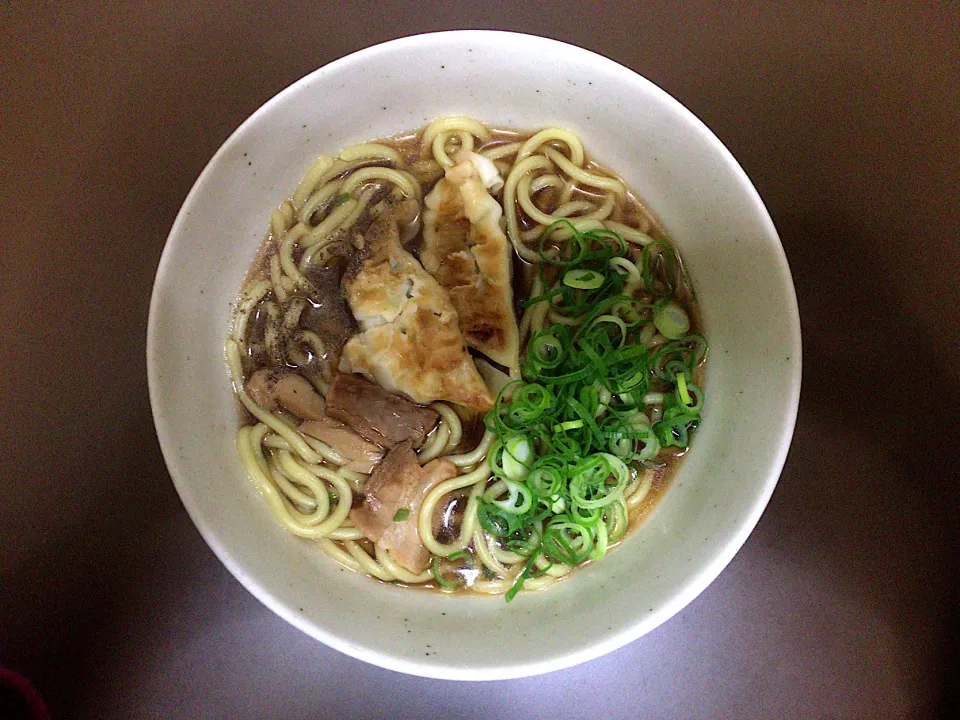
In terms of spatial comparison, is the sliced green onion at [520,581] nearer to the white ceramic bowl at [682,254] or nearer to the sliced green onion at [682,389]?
the white ceramic bowl at [682,254]

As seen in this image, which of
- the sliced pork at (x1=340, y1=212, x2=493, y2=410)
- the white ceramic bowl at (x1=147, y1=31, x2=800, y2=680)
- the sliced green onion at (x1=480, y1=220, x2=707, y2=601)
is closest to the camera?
the white ceramic bowl at (x1=147, y1=31, x2=800, y2=680)

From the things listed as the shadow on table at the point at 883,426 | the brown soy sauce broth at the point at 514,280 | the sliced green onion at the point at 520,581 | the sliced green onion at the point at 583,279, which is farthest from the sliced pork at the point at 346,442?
the shadow on table at the point at 883,426

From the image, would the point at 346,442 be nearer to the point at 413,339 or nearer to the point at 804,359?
the point at 413,339

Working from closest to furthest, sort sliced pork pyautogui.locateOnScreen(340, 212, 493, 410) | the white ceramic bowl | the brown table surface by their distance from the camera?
1. the white ceramic bowl
2. sliced pork pyautogui.locateOnScreen(340, 212, 493, 410)
3. the brown table surface

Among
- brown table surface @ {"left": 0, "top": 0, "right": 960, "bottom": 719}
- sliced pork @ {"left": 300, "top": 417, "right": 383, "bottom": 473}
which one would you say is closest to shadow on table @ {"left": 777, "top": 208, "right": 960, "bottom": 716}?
brown table surface @ {"left": 0, "top": 0, "right": 960, "bottom": 719}

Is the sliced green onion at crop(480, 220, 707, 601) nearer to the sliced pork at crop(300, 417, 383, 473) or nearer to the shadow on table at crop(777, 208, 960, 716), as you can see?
the sliced pork at crop(300, 417, 383, 473)

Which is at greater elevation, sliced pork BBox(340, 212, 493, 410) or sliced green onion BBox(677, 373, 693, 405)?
sliced green onion BBox(677, 373, 693, 405)

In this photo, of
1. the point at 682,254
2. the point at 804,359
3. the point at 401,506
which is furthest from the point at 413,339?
the point at 804,359

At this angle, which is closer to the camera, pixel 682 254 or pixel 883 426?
pixel 682 254
